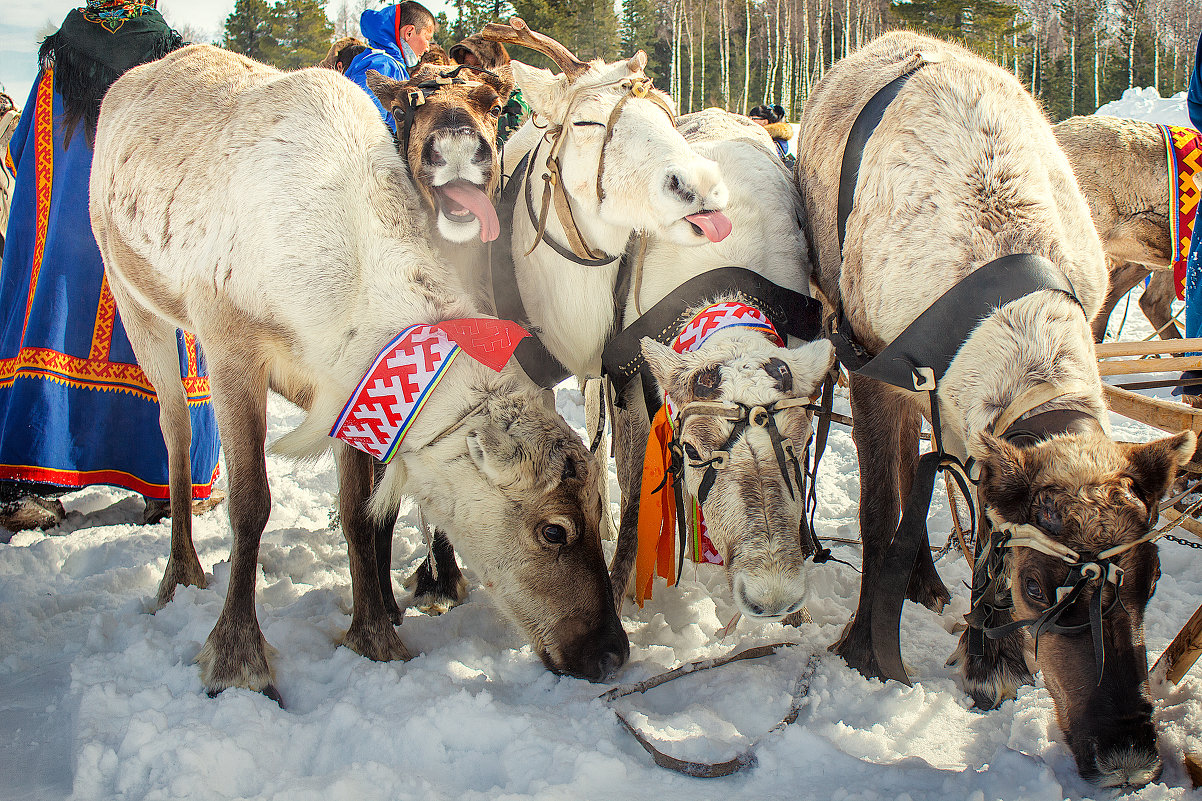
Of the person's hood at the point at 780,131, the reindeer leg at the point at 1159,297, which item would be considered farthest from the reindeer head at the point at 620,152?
the reindeer leg at the point at 1159,297

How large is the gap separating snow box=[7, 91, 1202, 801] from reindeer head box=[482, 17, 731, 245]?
4.83 ft

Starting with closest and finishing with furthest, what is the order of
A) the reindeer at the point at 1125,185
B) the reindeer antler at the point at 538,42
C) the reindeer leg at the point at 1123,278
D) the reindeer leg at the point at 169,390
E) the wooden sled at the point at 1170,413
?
1. the wooden sled at the point at 1170,413
2. the reindeer antler at the point at 538,42
3. the reindeer leg at the point at 169,390
4. the reindeer at the point at 1125,185
5. the reindeer leg at the point at 1123,278

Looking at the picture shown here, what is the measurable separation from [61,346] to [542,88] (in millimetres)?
2839

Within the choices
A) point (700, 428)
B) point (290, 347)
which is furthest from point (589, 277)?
point (290, 347)

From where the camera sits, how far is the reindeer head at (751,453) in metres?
2.13

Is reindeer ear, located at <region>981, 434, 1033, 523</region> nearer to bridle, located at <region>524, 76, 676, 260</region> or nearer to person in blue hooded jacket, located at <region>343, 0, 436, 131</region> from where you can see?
bridle, located at <region>524, 76, 676, 260</region>

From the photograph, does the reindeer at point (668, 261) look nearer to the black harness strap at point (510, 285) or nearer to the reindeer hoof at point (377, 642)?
the black harness strap at point (510, 285)

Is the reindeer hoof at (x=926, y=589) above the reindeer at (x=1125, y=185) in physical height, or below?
below

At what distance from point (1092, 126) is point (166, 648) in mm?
6674

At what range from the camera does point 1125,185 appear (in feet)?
17.4

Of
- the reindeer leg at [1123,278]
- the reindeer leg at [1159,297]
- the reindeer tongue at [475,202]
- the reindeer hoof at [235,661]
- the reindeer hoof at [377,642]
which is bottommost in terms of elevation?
the reindeer hoof at [377,642]

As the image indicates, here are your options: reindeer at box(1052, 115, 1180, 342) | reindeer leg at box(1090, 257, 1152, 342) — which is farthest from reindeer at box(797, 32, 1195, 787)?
reindeer leg at box(1090, 257, 1152, 342)

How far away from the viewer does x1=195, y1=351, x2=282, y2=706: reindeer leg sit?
244 cm

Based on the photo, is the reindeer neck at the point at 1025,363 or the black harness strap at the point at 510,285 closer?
the reindeer neck at the point at 1025,363
